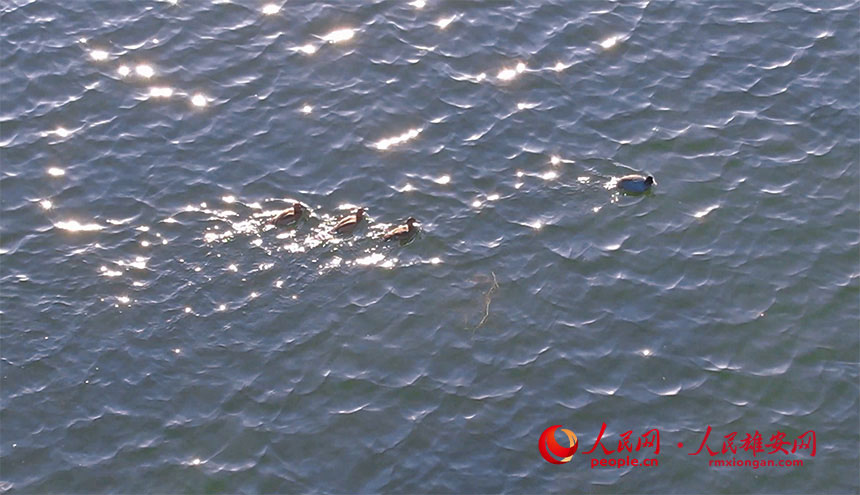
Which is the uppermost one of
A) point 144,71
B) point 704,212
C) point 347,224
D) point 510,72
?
point 144,71

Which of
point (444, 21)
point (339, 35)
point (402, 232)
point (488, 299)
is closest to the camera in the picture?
point (488, 299)

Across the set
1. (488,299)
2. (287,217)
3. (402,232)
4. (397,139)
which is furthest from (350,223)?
(488,299)

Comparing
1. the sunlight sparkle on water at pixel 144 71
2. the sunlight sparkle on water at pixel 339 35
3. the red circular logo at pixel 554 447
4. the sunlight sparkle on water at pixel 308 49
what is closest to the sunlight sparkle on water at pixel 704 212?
the red circular logo at pixel 554 447

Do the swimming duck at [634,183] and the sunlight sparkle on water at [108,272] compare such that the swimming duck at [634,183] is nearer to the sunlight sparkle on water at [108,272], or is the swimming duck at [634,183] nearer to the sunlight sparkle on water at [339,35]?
the sunlight sparkle on water at [339,35]

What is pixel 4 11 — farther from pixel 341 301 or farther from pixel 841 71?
pixel 841 71

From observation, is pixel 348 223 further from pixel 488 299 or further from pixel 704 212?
pixel 704 212
